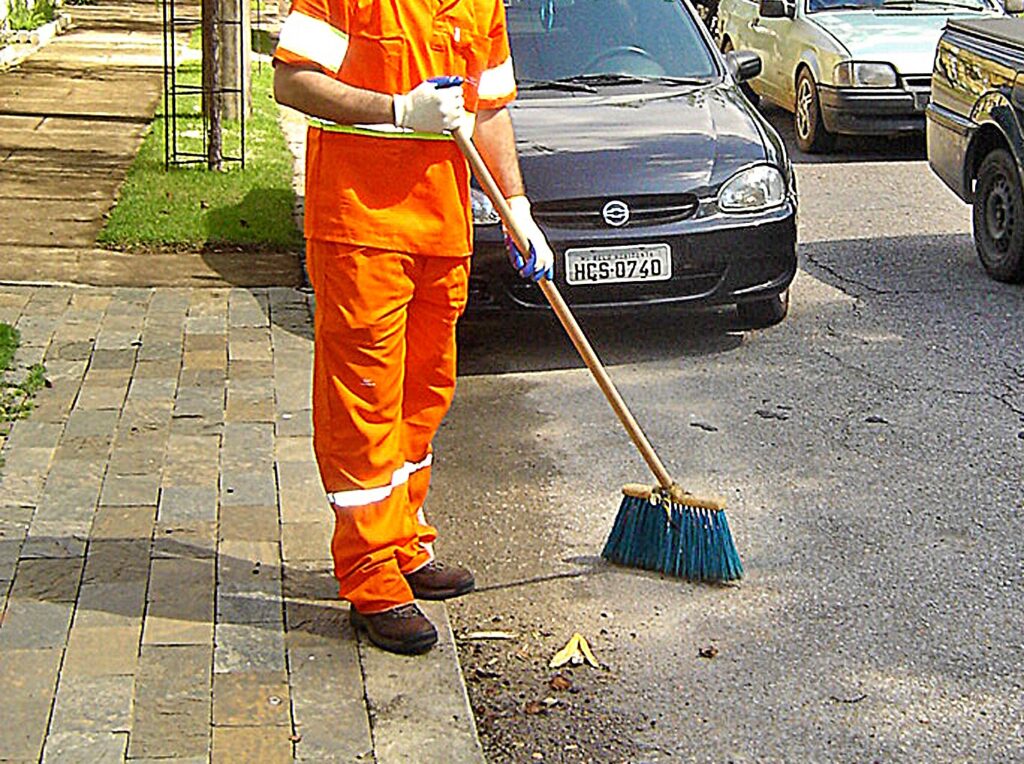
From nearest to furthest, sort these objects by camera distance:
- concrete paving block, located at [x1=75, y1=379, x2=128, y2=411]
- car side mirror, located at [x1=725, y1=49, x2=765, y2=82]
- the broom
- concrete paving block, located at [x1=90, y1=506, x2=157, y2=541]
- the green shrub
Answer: the broom < concrete paving block, located at [x1=90, y1=506, x2=157, y2=541] < concrete paving block, located at [x1=75, y1=379, x2=128, y2=411] < car side mirror, located at [x1=725, y1=49, x2=765, y2=82] < the green shrub

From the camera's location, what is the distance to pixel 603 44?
29.1ft

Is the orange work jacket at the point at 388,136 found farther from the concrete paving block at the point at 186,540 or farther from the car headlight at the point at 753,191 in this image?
the car headlight at the point at 753,191

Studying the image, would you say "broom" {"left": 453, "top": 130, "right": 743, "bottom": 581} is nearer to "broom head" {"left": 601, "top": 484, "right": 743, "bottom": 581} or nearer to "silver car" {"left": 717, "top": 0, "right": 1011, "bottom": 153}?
"broom head" {"left": 601, "top": 484, "right": 743, "bottom": 581}

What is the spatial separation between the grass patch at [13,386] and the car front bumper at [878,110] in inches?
295

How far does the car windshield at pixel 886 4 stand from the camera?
45.1 feet

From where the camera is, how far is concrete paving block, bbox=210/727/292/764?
385cm

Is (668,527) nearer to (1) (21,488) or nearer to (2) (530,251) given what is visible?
(2) (530,251)

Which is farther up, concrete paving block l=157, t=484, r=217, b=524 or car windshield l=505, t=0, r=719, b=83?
car windshield l=505, t=0, r=719, b=83

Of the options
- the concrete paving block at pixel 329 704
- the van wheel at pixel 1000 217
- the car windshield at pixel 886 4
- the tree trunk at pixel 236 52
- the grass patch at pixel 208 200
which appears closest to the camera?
the concrete paving block at pixel 329 704

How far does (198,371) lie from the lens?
704 cm

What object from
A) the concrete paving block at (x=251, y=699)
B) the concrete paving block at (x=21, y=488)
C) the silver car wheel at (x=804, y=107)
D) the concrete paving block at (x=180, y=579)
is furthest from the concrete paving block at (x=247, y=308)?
the silver car wheel at (x=804, y=107)

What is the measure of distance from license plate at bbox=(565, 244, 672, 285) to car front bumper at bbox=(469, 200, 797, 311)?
0.03 m

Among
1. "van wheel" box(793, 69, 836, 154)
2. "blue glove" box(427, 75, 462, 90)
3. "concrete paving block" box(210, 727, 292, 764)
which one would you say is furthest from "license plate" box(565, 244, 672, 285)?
"van wheel" box(793, 69, 836, 154)

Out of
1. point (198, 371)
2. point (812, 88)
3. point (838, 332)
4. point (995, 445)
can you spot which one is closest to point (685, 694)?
point (995, 445)
